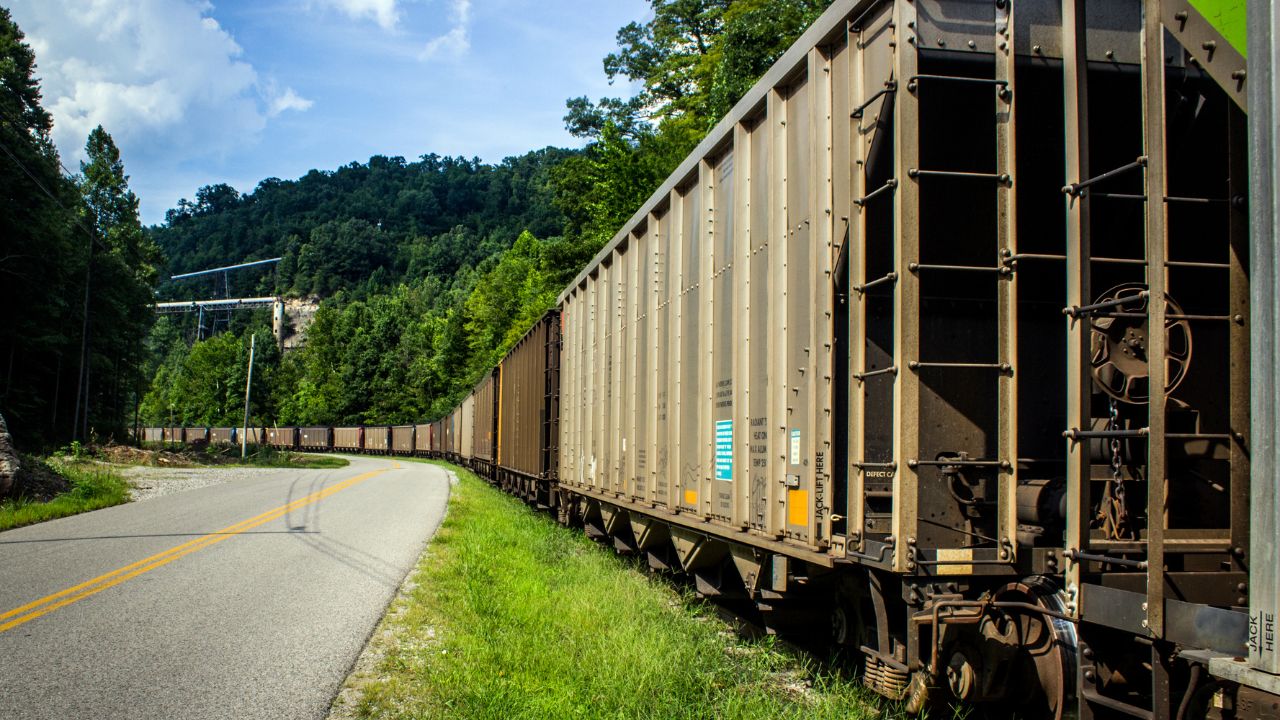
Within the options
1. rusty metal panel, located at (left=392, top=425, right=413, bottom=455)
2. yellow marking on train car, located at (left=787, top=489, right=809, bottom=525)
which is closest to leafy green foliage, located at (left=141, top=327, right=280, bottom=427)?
rusty metal panel, located at (left=392, top=425, right=413, bottom=455)

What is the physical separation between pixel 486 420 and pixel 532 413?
10.2 metres

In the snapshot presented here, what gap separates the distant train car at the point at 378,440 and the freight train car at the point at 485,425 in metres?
38.4

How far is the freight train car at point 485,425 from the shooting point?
24375 millimetres

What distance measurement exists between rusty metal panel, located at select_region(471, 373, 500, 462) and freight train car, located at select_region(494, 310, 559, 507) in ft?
6.05

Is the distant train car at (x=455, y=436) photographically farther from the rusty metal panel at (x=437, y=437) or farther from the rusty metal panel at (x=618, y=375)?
the rusty metal panel at (x=618, y=375)

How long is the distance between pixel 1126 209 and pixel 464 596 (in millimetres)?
6621

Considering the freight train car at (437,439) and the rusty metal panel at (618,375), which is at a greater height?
the rusty metal panel at (618,375)

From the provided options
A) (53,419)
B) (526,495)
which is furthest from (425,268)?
(526,495)

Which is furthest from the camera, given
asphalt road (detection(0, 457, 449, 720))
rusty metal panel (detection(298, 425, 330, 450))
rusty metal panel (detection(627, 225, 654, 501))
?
rusty metal panel (detection(298, 425, 330, 450))

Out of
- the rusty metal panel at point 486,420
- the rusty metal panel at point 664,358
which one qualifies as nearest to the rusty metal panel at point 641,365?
the rusty metal panel at point 664,358

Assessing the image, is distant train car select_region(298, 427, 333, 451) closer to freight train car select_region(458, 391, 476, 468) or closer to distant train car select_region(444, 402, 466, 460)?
distant train car select_region(444, 402, 466, 460)

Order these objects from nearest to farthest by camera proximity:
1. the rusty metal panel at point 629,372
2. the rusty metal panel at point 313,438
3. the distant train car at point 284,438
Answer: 1. the rusty metal panel at point 629,372
2. the rusty metal panel at point 313,438
3. the distant train car at point 284,438

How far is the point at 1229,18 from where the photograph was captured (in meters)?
2.96

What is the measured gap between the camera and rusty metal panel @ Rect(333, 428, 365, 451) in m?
73.6
